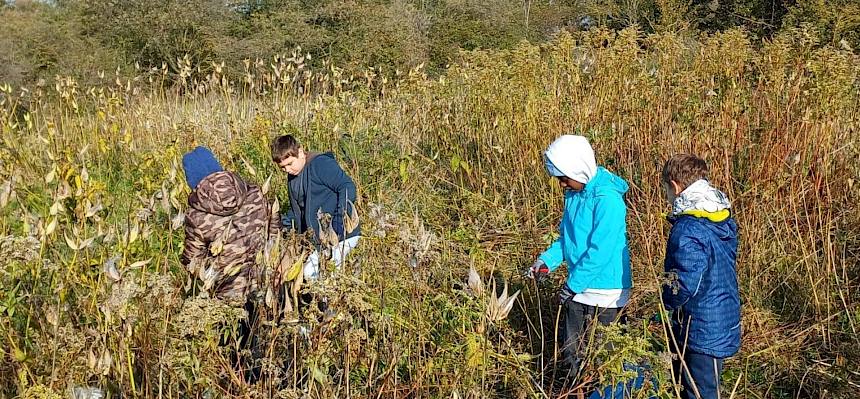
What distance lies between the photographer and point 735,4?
10070mm

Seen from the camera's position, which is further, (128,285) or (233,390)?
(233,390)

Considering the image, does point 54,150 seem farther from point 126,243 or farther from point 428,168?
point 126,243

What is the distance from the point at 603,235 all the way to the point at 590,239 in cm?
5

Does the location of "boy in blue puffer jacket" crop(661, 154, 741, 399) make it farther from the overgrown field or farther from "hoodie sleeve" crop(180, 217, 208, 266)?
"hoodie sleeve" crop(180, 217, 208, 266)

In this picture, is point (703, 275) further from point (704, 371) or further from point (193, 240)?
point (193, 240)

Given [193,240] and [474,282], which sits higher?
[474,282]

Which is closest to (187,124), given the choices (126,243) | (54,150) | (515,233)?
(54,150)

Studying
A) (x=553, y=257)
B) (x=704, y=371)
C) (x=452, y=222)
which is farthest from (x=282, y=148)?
(x=704, y=371)

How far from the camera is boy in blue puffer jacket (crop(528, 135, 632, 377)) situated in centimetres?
238

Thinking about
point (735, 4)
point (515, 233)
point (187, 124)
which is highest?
point (735, 4)

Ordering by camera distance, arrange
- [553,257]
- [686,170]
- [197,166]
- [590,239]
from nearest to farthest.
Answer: [686,170] → [590,239] → [553,257] → [197,166]

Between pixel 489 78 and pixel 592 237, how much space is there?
2034mm

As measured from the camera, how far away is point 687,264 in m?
2.14

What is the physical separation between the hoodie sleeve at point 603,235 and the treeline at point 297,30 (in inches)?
142
